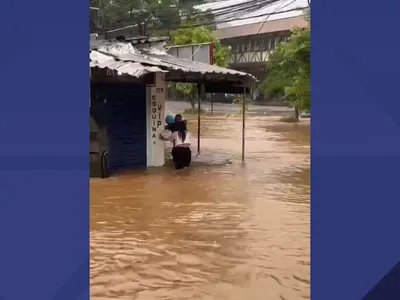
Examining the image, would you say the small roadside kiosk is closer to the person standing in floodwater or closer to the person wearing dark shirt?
the person wearing dark shirt

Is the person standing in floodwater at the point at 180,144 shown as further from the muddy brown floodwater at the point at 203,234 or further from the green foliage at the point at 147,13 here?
the green foliage at the point at 147,13

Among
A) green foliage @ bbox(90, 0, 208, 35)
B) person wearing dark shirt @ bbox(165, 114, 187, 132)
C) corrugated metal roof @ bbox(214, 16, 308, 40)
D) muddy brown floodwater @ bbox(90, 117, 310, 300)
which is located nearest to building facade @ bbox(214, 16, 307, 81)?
corrugated metal roof @ bbox(214, 16, 308, 40)

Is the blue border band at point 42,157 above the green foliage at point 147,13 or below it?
below

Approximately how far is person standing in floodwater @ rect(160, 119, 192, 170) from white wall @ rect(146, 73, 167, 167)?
0.35m

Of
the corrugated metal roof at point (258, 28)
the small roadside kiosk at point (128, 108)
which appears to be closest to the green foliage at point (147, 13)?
the corrugated metal roof at point (258, 28)

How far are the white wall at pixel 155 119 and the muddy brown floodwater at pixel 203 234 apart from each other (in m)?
0.64

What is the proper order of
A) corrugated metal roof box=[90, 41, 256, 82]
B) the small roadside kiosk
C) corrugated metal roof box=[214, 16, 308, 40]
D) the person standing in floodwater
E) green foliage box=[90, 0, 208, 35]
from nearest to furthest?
1. corrugated metal roof box=[90, 41, 256, 82]
2. the small roadside kiosk
3. the person standing in floodwater
4. green foliage box=[90, 0, 208, 35]
5. corrugated metal roof box=[214, 16, 308, 40]

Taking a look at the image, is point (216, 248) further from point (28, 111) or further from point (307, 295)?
point (28, 111)

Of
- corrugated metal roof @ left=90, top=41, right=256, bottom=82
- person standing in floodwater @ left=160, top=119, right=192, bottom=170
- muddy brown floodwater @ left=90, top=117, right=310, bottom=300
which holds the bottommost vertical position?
muddy brown floodwater @ left=90, top=117, right=310, bottom=300

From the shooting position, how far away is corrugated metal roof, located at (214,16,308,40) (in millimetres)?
41469

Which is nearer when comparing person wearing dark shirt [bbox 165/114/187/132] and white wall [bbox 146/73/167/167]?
person wearing dark shirt [bbox 165/114/187/132]

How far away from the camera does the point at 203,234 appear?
300 inches

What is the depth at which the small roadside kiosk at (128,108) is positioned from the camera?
487 inches
